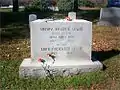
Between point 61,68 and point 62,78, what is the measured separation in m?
0.22

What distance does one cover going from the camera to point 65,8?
30047mm

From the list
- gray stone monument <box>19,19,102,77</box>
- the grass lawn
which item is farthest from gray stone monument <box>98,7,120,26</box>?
gray stone monument <box>19,19,102,77</box>

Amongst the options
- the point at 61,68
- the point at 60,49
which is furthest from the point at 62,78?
the point at 60,49

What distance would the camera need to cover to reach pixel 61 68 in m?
7.38

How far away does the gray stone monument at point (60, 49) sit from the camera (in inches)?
291

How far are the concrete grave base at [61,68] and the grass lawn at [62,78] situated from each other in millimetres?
116

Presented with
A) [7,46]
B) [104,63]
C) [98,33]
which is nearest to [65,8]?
[98,33]

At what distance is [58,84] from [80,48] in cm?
103

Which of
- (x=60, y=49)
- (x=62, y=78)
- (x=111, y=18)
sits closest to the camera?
(x=62, y=78)

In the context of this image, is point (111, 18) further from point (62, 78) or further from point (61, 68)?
point (62, 78)

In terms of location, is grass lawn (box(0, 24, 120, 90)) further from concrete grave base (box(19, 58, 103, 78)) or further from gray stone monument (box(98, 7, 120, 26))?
gray stone monument (box(98, 7, 120, 26))

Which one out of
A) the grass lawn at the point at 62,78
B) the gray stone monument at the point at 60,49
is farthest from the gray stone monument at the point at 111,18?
the gray stone monument at the point at 60,49

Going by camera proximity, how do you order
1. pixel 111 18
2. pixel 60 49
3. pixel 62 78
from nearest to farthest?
1. pixel 62 78
2. pixel 60 49
3. pixel 111 18

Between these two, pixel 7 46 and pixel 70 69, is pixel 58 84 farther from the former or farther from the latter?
pixel 7 46
